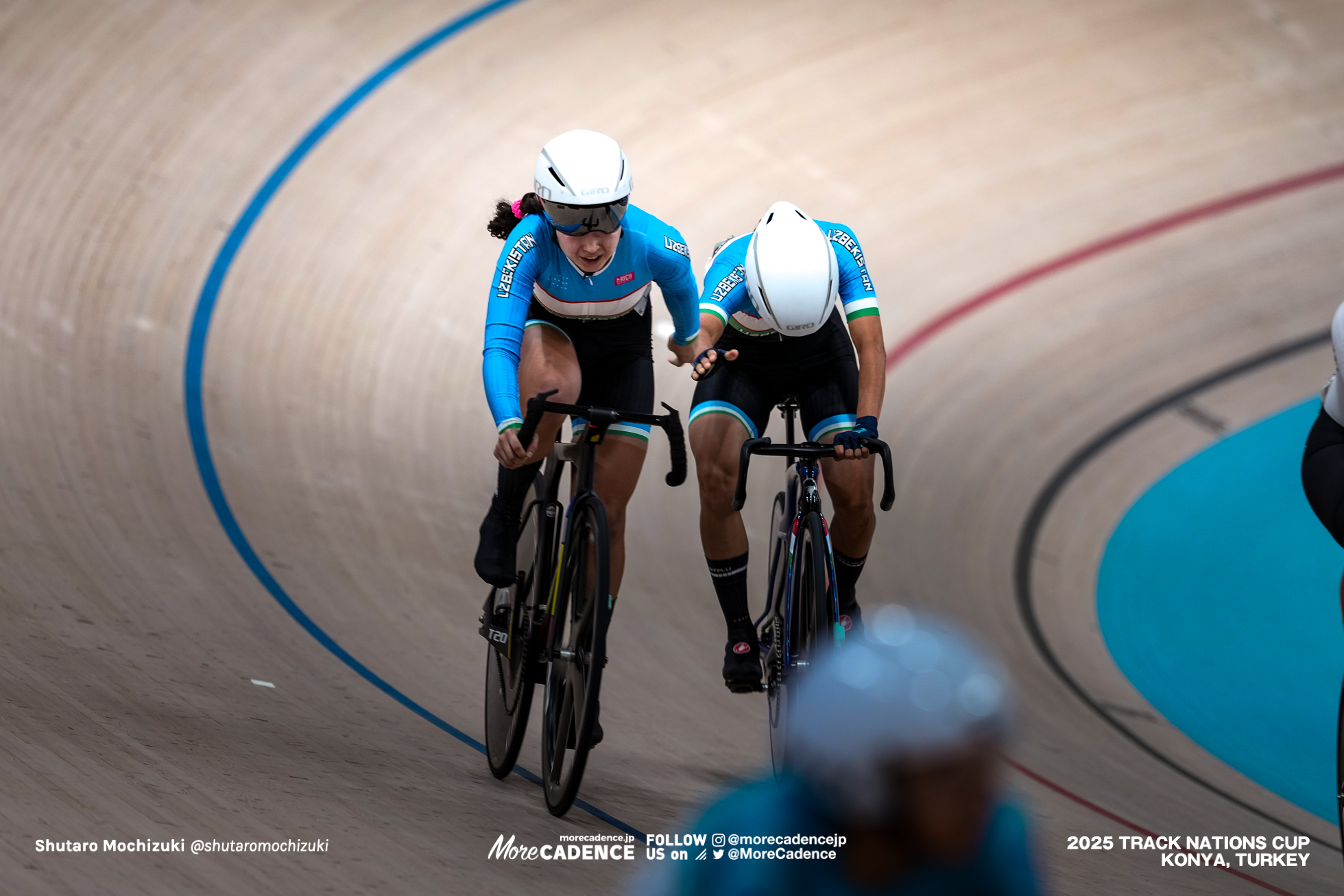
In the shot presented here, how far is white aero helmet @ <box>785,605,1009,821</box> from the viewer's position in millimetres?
Result: 885

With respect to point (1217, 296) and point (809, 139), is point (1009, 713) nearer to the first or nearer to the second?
point (1217, 296)

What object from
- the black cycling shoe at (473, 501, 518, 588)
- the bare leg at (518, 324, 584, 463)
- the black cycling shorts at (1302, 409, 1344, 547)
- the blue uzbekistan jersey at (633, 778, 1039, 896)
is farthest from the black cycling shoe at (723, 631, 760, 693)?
the blue uzbekistan jersey at (633, 778, 1039, 896)

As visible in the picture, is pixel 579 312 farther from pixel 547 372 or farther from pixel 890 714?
pixel 890 714

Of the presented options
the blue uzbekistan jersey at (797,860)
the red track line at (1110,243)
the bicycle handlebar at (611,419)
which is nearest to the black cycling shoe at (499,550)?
the bicycle handlebar at (611,419)

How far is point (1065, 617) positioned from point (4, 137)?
5.07m

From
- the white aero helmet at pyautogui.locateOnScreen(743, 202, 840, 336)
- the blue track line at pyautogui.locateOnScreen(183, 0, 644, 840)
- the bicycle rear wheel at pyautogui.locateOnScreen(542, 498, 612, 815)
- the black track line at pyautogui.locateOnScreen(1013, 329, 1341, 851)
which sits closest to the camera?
the bicycle rear wheel at pyautogui.locateOnScreen(542, 498, 612, 815)

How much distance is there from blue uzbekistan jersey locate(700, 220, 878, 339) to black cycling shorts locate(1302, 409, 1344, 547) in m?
0.91

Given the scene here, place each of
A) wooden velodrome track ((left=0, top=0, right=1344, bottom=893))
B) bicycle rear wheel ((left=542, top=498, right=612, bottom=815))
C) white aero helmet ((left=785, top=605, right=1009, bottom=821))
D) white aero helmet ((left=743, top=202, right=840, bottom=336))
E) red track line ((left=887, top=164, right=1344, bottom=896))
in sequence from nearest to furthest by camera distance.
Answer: white aero helmet ((left=785, top=605, right=1009, bottom=821))
bicycle rear wheel ((left=542, top=498, right=612, bottom=815))
white aero helmet ((left=743, top=202, right=840, bottom=336))
wooden velodrome track ((left=0, top=0, right=1344, bottom=893))
red track line ((left=887, top=164, right=1344, bottom=896))

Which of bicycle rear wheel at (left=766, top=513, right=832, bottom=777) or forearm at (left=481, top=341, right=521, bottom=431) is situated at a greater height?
forearm at (left=481, top=341, right=521, bottom=431)

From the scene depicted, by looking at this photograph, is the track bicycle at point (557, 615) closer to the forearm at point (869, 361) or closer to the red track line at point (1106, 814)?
the forearm at point (869, 361)

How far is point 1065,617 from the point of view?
14.1ft

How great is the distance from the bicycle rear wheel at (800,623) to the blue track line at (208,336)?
0.44 meters

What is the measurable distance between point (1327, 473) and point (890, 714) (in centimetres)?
161

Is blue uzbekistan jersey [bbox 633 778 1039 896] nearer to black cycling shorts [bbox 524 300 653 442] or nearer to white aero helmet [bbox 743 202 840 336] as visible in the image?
white aero helmet [bbox 743 202 840 336]
